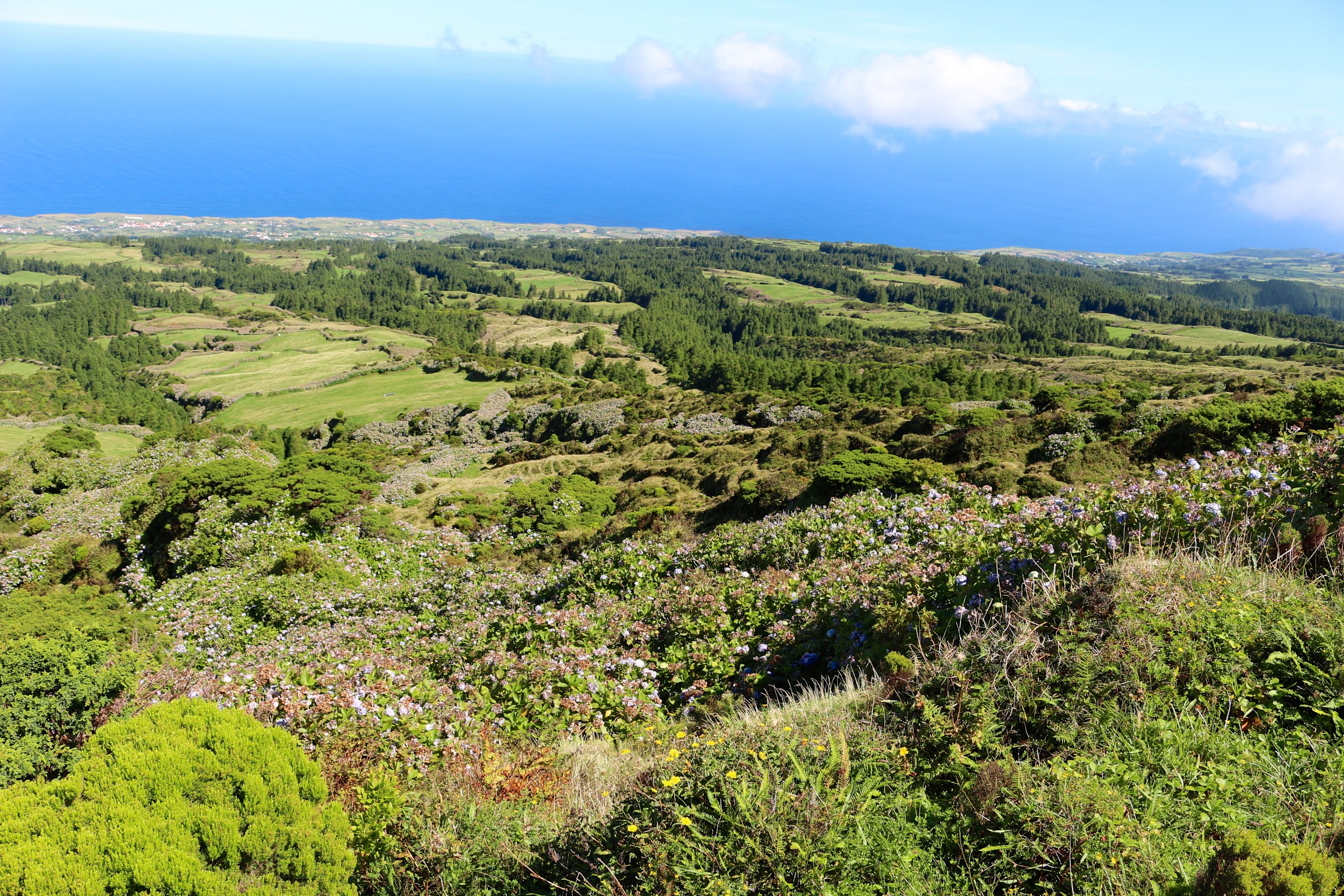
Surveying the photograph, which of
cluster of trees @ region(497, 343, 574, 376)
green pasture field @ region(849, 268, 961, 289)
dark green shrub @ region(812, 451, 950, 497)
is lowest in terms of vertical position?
cluster of trees @ region(497, 343, 574, 376)

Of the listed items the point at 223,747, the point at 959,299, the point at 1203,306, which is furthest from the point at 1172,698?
the point at 1203,306

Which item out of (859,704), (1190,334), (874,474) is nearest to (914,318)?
(1190,334)

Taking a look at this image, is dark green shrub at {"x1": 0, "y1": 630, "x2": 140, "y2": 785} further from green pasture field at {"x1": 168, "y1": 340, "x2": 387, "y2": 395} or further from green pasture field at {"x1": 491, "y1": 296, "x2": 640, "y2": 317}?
green pasture field at {"x1": 491, "y1": 296, "x2": 640, "y2": 317}

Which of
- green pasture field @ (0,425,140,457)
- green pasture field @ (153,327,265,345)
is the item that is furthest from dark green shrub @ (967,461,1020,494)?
green pasture field @ (153,327,265,345)

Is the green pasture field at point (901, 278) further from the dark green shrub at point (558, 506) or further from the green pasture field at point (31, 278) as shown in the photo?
the green pasture field at point (31, 278)

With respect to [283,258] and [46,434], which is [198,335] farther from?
[283,258]

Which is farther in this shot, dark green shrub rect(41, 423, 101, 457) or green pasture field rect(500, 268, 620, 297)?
green pasture field rect(500, 268, 620, 297)

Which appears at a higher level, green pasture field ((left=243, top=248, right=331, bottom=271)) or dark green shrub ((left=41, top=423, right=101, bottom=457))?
green pasture field ((left=243, top=248, right=331, bottom=271))

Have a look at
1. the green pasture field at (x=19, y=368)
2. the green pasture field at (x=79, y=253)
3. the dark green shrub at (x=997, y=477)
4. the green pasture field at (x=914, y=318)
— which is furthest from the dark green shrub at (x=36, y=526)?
the green pasture field at (x=79, y=253)

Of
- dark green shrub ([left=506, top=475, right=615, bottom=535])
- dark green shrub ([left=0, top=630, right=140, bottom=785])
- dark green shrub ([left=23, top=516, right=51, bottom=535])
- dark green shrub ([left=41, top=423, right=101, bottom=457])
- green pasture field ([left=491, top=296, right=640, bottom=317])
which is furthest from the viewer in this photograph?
green pasture field ([left=491, top=296, right=640, bottom=317])
